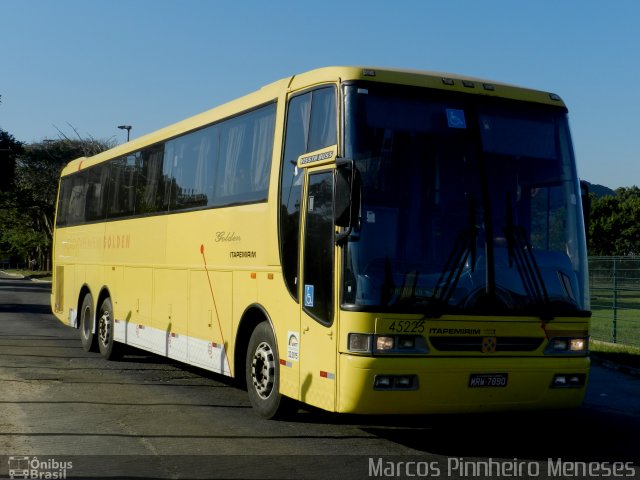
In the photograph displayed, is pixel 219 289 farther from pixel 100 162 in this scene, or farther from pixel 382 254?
pixel 100 162

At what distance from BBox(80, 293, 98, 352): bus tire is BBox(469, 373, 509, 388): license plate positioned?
32.3ft

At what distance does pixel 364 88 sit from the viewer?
8.29 m

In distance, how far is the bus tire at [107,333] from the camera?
15305mm

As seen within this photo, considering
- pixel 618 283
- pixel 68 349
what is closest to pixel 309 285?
pixel 68 349

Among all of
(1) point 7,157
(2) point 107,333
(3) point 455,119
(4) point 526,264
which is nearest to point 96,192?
(2) point 107,333

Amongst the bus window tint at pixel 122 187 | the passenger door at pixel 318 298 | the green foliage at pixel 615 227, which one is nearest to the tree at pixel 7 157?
the bus window tint at pixel 122 187

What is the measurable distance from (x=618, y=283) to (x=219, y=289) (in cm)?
1271

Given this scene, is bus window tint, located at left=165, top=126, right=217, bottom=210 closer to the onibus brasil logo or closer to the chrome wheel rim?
the chrome wheel rim

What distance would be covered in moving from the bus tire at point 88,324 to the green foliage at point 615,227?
72083 millimetres

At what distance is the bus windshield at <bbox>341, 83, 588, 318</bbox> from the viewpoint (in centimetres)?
792

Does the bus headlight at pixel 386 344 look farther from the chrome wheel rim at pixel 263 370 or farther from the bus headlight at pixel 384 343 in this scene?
the chrome wheel rim at pixel 263 370

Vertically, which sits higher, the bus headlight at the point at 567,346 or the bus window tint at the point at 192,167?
the bus window tint at the point at 192,167

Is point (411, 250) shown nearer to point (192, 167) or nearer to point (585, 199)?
point (585, 199)

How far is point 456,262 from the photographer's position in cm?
805
